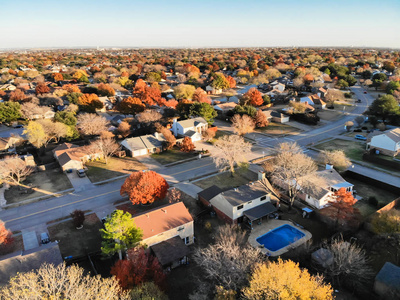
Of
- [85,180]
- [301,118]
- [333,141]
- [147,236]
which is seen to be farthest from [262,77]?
[147,236]

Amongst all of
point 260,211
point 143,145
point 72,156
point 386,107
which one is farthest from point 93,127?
point 386,107

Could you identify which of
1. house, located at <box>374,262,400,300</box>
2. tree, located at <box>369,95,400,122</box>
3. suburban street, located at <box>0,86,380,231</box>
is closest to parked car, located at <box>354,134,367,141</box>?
tree, located at <box>369,95,400,122</box>

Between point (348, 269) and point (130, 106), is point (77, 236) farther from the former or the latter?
point (130, 106)

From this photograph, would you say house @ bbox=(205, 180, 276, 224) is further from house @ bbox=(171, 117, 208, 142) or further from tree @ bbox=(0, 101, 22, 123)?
tree @ bbox=(0, 101, 22, 123)

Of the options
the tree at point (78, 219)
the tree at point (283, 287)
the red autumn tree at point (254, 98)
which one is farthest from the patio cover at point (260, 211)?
the red autumn tree at point (254, 98)

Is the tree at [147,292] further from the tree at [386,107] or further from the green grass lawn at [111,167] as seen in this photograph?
the tree at [386,107]

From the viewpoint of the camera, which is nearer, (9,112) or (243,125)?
(243,125)

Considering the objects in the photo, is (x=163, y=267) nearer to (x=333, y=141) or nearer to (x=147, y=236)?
(x=147, y=236)
